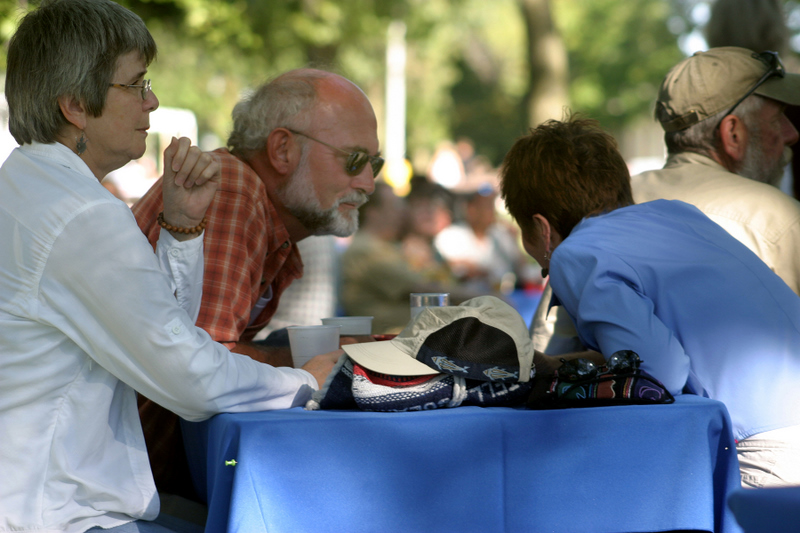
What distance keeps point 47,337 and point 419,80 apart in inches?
1408

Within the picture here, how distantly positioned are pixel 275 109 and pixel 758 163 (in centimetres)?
192

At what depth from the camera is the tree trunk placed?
11805 millimetres

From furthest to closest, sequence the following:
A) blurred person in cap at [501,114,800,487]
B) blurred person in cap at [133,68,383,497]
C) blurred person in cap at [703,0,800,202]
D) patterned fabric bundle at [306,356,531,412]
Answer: blurred person in cap at [703,0,800,202], blurred person in cap at [133,68,383,497], blurred person in cap at [501,114,800,487], patterned fabric bundle at [306,356,531,412]

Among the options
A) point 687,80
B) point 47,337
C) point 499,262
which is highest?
point 687,80

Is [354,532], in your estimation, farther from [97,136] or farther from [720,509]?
[97,136]

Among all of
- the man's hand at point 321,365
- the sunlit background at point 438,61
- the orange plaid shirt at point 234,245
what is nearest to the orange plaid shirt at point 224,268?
the orange plaid shirt at point 234,245

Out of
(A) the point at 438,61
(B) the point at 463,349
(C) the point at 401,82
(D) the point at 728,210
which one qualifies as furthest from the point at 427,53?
(B) the point at 463,349

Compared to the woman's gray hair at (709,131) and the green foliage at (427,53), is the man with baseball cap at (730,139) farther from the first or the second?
the green foliage at (427,53)

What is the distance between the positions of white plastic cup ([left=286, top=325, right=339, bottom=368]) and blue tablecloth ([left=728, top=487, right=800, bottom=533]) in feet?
4.42

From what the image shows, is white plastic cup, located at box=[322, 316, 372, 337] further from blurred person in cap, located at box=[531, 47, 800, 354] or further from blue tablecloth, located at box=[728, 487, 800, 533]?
blue tablecloth, located at box=[728, 487, 800, 533]

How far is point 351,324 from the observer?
8.57ft

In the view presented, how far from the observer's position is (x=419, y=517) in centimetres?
168

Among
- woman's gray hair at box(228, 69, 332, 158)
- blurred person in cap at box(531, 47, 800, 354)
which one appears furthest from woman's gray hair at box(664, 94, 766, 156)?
woman's gray hair at box(228, 69, 332, 158)

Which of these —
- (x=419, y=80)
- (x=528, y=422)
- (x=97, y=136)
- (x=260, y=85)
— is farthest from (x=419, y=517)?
(x=419, y=80)
